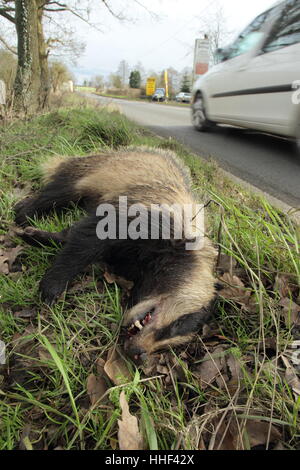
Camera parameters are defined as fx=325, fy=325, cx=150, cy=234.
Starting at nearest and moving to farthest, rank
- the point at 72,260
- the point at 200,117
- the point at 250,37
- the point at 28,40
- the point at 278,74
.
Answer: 1. the point at 72,260
2. the point at 278,74
3. the point at 250,37
4. the point at 200,117
5. the point at 28,40

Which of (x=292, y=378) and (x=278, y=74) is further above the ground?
(x=278, y=74)

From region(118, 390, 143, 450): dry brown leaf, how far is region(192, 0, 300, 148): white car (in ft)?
14.5

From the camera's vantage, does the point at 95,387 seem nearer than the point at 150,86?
Yes

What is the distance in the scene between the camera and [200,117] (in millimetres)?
7531

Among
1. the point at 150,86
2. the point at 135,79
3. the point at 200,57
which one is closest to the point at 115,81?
the point at 135,79

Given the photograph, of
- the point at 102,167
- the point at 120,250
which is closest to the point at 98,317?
the point at 120,250

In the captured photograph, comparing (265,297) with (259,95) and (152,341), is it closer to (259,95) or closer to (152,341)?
(152,341)

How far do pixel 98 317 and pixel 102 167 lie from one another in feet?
5.20

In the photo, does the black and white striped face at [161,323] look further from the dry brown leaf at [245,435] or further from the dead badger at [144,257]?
the dry brown leaf at [245,435]

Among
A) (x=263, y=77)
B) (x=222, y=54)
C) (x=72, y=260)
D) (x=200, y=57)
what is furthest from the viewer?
(x=200, y=57)

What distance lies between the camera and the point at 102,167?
307cm

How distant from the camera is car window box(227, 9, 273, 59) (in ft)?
18.0

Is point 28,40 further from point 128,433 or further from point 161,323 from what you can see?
point 128,433

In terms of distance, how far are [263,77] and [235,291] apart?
4.34 m
